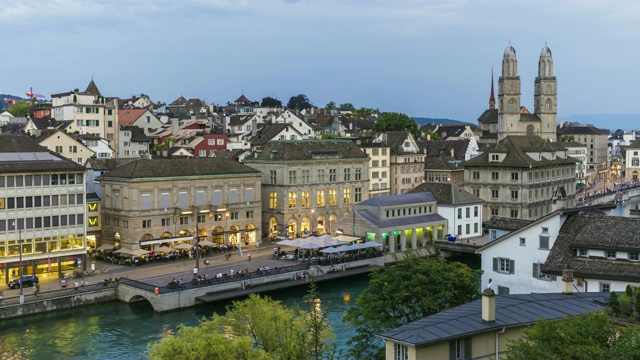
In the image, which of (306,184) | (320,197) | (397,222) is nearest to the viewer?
(397,222)

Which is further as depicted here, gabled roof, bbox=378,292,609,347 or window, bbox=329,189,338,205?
window, bbox=329,189,338,205

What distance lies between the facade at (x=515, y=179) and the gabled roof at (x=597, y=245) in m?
68.1

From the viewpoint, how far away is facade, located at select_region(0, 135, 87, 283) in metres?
67.6

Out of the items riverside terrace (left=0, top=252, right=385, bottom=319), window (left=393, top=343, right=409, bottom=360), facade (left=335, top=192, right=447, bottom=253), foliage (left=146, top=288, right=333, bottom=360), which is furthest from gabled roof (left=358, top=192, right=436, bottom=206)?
window (left=393, top=343, right=409, bottom=360)

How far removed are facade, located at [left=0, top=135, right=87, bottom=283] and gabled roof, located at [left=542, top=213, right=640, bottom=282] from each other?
44616mm

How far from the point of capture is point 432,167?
129 m

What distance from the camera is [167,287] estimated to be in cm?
6394

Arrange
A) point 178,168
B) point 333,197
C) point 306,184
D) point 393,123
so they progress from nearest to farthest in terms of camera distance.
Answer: point 178,168 < point 306,184 < point 333,197 < point 393,123

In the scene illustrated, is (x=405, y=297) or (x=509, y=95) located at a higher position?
(x=509, y=95)

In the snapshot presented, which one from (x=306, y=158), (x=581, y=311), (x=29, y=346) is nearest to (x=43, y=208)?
(x=29, y=346)

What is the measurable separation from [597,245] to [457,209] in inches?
2072

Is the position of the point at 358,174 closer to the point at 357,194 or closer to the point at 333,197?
the point at 357,194

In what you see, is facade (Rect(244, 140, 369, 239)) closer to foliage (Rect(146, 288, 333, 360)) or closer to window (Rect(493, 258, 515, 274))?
window (Rect(493, 258, 515, 274))

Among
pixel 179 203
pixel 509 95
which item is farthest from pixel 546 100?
pixel 179 203
